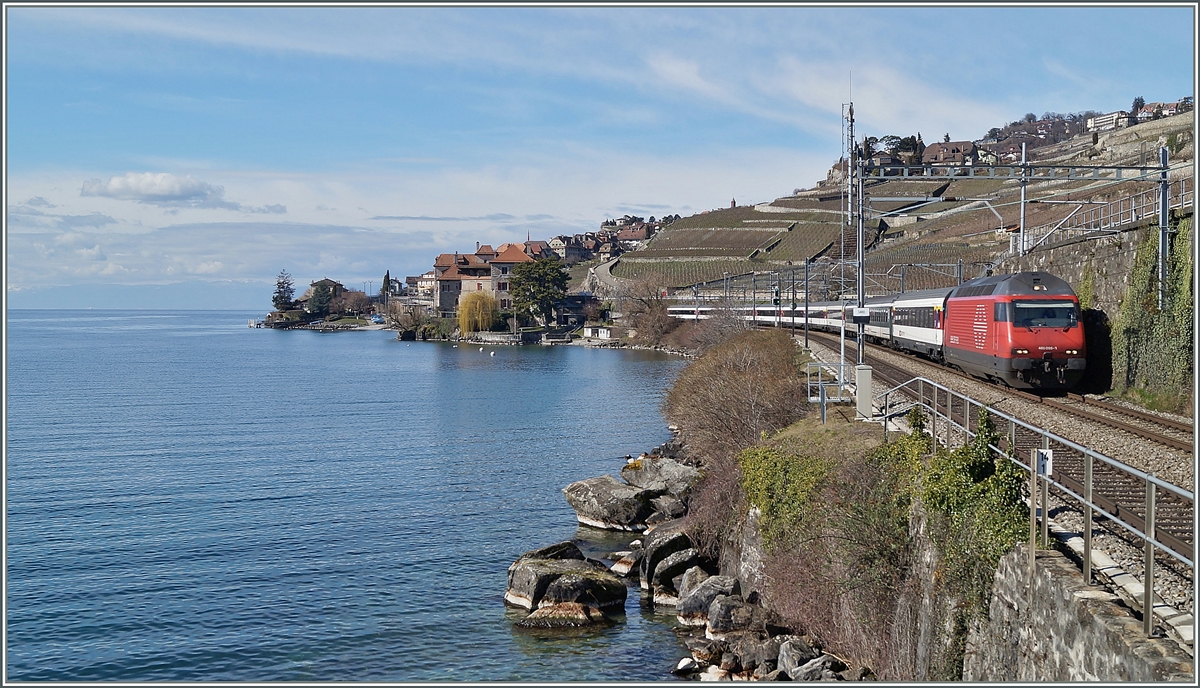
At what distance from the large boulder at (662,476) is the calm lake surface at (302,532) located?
3080mm

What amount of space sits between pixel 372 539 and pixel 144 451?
2175cm

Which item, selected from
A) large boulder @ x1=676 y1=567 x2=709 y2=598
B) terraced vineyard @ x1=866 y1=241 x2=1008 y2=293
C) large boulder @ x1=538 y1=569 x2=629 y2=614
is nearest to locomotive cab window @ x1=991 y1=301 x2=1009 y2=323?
large boulder @ x1=676 y1=567 x2=709 y2=598

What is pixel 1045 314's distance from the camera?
982 inches

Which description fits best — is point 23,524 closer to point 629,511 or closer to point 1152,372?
point 629,511

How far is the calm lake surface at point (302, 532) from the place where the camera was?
2088 cm

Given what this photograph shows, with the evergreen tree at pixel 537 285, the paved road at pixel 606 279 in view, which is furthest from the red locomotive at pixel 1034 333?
the paved road at pixel 606 279

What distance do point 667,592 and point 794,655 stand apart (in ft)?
23.4

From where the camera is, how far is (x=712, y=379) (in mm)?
37750

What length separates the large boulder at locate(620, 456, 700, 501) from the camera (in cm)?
3216

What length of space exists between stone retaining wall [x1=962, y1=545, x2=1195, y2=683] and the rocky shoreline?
4.68 m

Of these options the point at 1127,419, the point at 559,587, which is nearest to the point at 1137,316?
the point at 1127,419

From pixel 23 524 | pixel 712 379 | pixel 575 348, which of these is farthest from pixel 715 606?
pixel 575 348

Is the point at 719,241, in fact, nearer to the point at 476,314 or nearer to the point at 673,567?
the point at 476,314

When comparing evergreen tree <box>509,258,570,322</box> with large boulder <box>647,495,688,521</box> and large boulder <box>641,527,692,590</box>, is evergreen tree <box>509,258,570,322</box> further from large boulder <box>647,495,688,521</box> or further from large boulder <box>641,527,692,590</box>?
large boulder <box>641,527,692,590</box>
